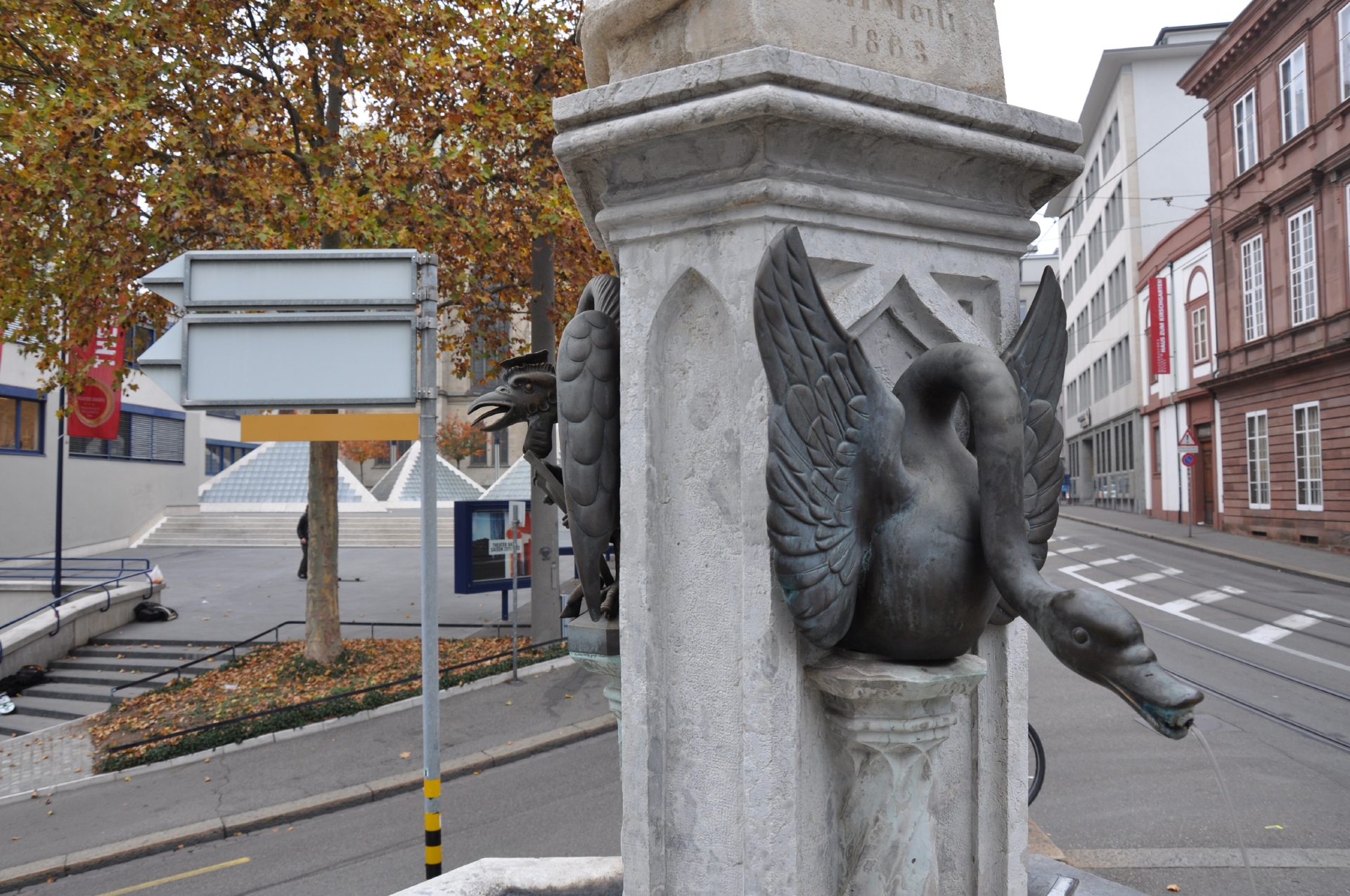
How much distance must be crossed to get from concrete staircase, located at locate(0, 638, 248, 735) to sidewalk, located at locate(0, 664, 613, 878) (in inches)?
116

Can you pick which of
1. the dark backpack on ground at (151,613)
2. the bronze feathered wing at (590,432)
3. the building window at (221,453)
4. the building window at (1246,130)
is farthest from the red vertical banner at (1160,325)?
the building window at (221,453)

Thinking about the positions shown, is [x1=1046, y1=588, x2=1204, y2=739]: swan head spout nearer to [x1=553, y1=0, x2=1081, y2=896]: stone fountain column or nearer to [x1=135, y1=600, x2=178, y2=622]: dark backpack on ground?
[x1=553, y1=0, x2=1081, y2=896]: stone fountain column

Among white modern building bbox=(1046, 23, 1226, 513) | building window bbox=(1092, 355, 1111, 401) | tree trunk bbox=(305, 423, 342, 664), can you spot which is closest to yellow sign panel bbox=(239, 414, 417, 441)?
tree trunk bbox=(305, 423, 342, 664)

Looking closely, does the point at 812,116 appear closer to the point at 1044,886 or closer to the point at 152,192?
the point at 1044,886

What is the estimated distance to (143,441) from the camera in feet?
94.5

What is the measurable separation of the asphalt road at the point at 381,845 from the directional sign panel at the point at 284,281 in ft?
12.7

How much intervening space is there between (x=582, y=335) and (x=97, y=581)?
52.1 ft

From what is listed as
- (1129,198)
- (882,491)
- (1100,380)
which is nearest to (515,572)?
(882,491)

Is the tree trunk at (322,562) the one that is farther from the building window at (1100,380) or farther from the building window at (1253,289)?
the building window at (1100,380)

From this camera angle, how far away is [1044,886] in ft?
9.17

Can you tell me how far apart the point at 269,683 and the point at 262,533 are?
1987 cm

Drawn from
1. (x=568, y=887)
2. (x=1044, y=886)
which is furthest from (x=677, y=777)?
(x=1044, y=886)

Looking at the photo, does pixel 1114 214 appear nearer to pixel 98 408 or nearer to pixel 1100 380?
pixel 1100 380

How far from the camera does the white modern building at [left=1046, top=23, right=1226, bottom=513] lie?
35969 mm
